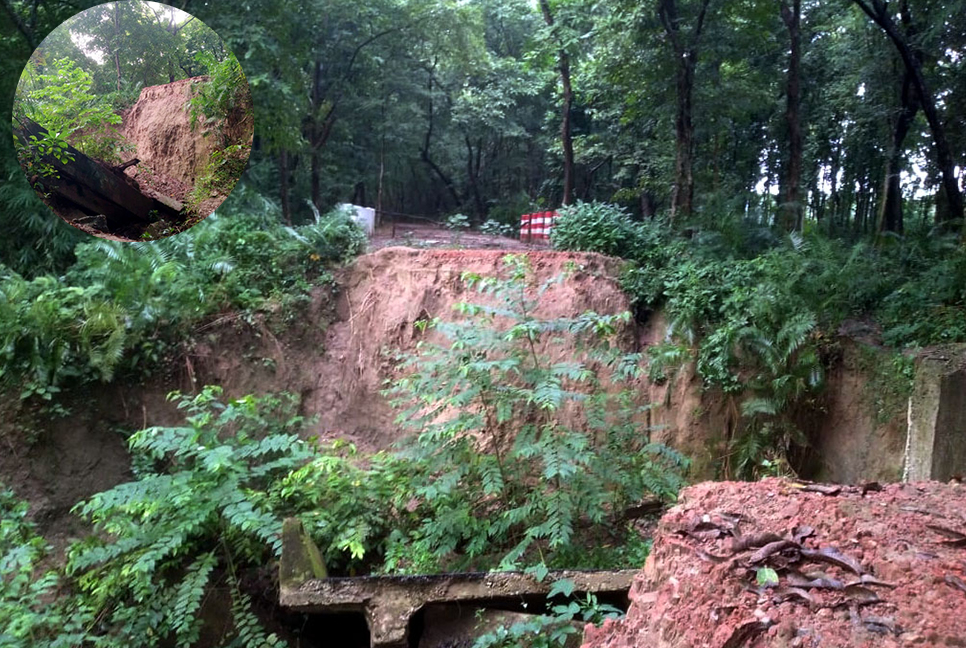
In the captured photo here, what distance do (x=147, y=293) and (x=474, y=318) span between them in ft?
15.4

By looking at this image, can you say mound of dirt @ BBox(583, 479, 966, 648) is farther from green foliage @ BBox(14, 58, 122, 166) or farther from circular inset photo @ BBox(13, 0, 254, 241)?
green foliage @ BBox(14, 58, 122, 166)

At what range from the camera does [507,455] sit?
639cm

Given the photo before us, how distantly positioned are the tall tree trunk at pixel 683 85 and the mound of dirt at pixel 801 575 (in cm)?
891

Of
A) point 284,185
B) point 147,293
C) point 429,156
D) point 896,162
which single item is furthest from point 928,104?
point 429,156

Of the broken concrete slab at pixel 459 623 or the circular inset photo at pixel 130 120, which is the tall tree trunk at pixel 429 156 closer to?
the circular inset photo at pixel 130 120

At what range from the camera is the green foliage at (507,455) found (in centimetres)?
588

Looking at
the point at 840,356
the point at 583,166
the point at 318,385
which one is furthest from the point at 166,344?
the point at 583,166

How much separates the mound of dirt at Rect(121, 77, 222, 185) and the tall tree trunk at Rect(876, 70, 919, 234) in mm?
12173

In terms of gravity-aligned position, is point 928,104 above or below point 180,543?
above

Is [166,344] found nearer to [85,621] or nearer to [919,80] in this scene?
[85,621]

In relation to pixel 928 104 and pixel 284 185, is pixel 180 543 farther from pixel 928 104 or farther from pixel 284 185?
pixel 928 104

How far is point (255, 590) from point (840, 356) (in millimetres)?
7154

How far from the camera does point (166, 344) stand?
358 inches

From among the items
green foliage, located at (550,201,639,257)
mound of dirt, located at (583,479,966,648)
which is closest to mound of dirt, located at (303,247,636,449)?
green foliage, located at (550,201,639,257)
